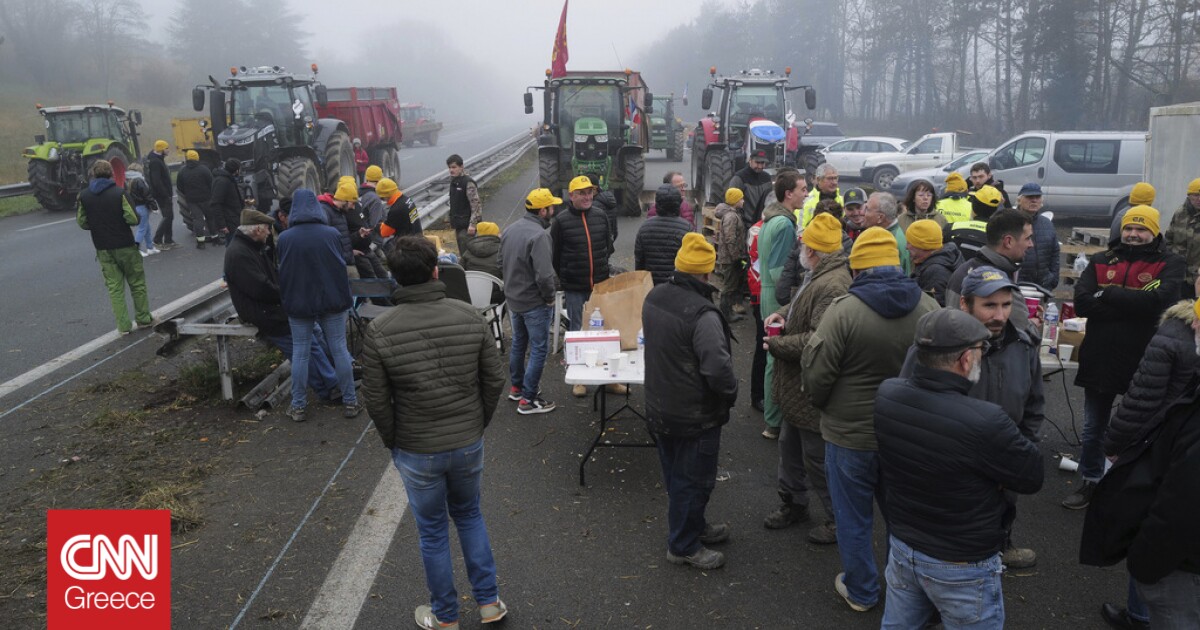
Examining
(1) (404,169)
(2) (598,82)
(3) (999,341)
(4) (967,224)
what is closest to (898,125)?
(1) (404,169)

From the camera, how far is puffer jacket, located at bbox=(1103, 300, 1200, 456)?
3436mm

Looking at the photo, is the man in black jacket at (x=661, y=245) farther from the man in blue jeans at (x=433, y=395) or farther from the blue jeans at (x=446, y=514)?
the blue jeans at (x=446, y=514)

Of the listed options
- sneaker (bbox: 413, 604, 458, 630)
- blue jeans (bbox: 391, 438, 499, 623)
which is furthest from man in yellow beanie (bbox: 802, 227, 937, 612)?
sneaker (bbox: 413, 604, 458, 630)

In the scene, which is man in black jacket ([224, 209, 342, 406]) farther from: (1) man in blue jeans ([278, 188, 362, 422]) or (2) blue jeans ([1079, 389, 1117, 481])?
(2) blue jeans ([1079, 389, 1117, 481])

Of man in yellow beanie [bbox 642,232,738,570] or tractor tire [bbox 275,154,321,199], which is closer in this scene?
man in yellow beanie [bbox 642,232,738,570]

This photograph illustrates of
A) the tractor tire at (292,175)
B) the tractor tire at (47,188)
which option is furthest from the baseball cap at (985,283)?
the tractor tire at (47,188)

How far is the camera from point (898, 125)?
44.3 m

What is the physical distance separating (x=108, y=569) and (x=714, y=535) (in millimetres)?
3221

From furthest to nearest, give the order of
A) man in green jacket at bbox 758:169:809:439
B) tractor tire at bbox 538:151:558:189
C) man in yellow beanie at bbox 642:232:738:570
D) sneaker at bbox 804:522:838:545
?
tractor tire at bbox 538:151:558:189 < man in green jacket at bbox 758:169:809:439 < sneaker at bbox 804:522:838:545 < man in yellow beanie at bbox 642:232:738:570

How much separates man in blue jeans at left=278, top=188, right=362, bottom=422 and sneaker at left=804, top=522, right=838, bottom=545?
3758 mm

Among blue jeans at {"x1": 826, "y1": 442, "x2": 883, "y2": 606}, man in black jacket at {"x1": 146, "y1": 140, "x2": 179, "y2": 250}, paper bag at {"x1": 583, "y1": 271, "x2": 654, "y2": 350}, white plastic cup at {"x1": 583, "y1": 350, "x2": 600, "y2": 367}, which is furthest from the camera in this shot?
man in black jacket at {"x1": 146, "y1": 140, "x2": 179, "y2": 250}

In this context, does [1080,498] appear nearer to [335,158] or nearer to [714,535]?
[714,535]

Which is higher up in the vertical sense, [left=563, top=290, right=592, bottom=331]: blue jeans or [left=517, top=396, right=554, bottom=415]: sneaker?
[left=563, top=290, right=592, bottom=331]: blue jeans

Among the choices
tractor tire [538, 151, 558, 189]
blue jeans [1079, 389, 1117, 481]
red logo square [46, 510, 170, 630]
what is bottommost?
red logo square [46, 510, 170, 630]
